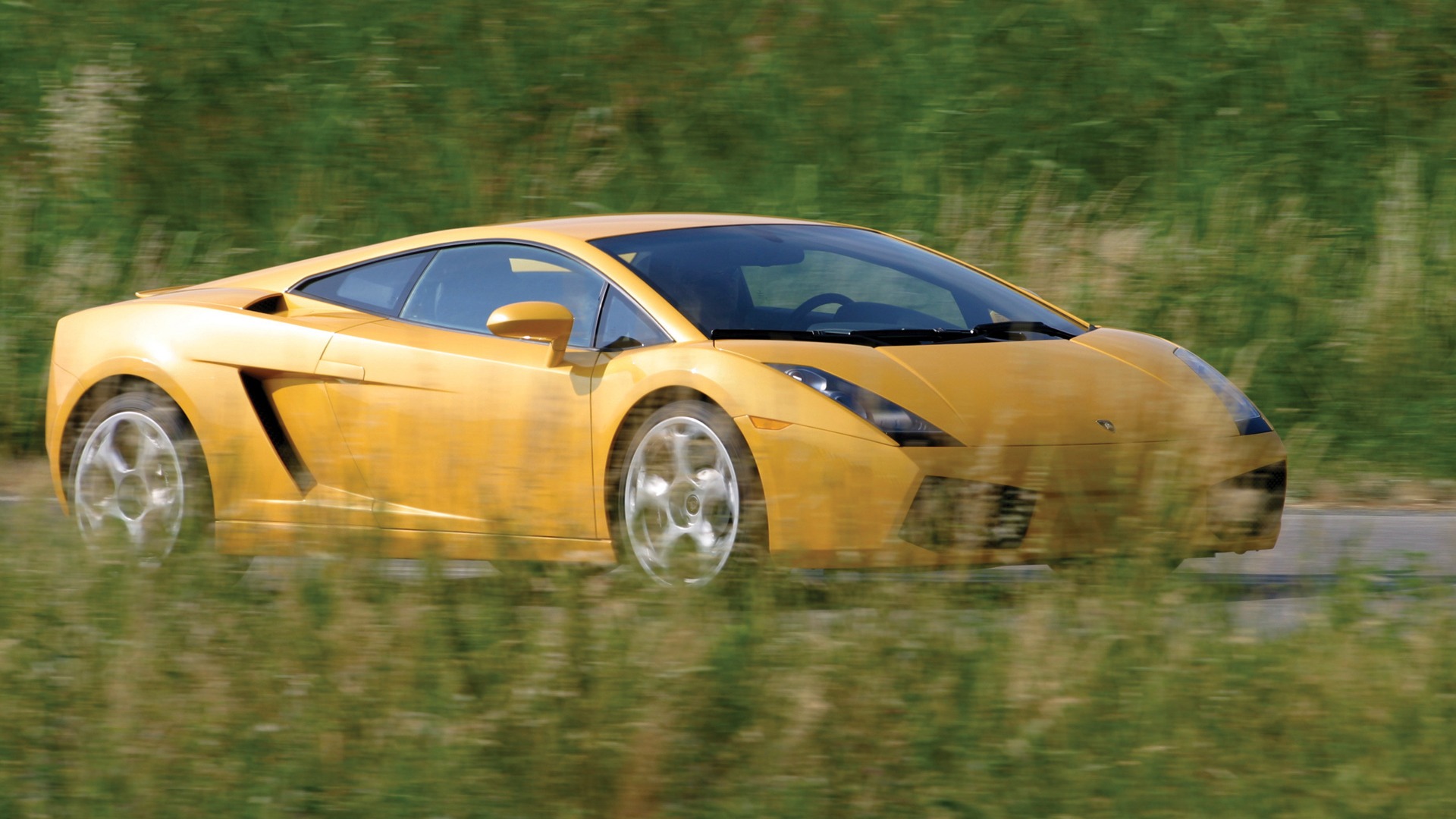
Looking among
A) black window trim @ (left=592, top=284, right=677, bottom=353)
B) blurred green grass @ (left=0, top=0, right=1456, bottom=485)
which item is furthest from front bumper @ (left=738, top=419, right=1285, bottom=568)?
blurred green grass @ (left=0, top=0, right=1456, bottom=485)

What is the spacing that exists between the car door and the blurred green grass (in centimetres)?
454

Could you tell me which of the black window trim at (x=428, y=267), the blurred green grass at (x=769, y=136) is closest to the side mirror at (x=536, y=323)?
the black window trim at (x=428, y=267)

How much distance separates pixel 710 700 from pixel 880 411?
1.59 metres

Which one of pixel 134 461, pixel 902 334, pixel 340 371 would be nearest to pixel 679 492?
pixel 902 334

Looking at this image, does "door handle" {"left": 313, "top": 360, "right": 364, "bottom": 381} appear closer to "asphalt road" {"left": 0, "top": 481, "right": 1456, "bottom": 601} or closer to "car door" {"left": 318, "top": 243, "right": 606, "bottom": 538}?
"car door" {"left": 318, "top": 243, "right": 606, "bottom": 538}

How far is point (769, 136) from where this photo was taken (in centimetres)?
1176

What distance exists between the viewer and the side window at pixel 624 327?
5.43 metres

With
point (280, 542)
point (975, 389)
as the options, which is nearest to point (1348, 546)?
point (975, 389)

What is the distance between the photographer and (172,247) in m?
11.8

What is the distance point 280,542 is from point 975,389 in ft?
6.85

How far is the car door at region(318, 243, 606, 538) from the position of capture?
15.1 feet

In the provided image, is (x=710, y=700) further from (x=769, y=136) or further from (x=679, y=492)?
(x=769, y=136)

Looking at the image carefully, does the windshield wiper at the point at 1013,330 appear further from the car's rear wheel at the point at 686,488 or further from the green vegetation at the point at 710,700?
the green vegetation at the point at 710,700

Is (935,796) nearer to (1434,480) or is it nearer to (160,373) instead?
(160,373)
